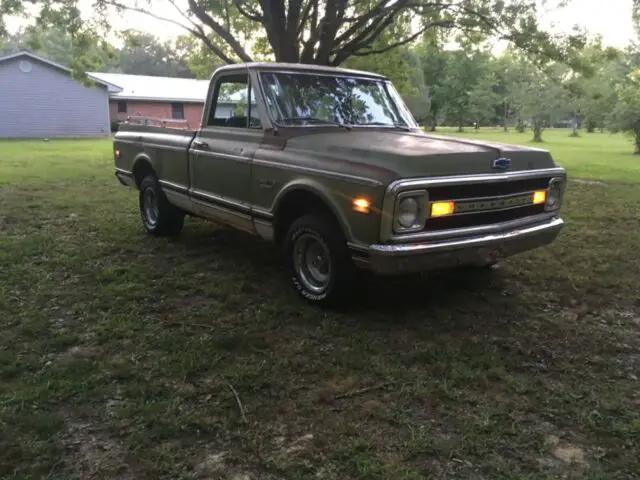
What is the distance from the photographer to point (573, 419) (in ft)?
9.75

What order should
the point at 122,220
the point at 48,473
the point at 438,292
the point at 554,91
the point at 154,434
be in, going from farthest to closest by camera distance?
the point at 554,91, the point at 122,220, the point at 438,292, the point at 154,434, the point at 48,473

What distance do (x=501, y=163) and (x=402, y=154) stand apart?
0.87 metres

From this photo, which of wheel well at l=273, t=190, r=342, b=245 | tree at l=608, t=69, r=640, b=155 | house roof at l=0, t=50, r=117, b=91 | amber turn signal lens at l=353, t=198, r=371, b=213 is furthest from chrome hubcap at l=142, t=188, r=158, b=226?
house roof at l=0, t=50, r=117, b=91

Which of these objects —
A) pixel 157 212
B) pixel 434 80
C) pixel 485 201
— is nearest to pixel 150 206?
pixel 157 212

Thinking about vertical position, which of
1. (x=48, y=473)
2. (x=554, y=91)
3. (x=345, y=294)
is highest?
(x=554, y=91)

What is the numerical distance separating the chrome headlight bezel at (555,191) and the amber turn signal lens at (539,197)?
4 cm

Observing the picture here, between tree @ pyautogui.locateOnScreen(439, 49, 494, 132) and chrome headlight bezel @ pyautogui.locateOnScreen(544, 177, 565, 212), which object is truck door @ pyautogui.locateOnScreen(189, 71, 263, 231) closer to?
chrome headlight bezel @ pyautogui.locateOnScreen(544, 177, 565, 212)

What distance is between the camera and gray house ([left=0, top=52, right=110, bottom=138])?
2931 centimetres

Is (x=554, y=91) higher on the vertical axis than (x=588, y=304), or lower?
higher

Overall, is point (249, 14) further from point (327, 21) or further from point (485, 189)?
point (485, 189)

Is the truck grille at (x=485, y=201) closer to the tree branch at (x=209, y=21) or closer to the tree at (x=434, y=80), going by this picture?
the tree branch at (x=209, y=21)

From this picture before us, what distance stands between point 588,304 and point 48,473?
425 cm

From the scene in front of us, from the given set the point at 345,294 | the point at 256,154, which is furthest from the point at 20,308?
the point at 345,294

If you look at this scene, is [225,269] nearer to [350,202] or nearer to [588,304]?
[350,202]
